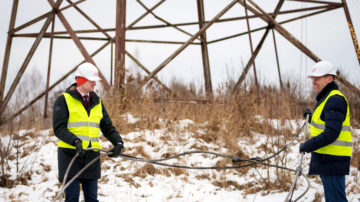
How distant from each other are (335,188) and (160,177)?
10.1 ft

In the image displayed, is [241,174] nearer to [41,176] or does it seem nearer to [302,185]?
[302,185]

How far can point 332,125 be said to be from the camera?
2.70 meters

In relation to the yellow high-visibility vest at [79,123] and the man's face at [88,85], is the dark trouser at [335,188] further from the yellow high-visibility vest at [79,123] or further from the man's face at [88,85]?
the man's face at [88,85]

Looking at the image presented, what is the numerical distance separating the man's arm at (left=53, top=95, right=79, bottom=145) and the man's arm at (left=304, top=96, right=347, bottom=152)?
2336 mm

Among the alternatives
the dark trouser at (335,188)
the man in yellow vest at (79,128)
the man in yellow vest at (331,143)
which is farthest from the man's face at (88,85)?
the dark trouser at (335,188)

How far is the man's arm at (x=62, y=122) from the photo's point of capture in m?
2.59

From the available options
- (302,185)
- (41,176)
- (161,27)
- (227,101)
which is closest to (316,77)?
(302,185)

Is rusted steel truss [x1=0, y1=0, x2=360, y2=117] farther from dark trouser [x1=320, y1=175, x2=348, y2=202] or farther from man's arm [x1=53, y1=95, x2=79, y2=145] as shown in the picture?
dark trouser [x1=320, y1=175, x2=348, y2=202]

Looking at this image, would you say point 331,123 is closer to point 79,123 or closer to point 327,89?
point 327,89

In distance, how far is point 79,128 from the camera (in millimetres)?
2750

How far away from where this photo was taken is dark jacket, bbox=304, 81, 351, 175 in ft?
8.89

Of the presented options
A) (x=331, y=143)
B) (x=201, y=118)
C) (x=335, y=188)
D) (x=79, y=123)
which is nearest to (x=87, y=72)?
(x=79, y=123)

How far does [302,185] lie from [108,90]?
478cm

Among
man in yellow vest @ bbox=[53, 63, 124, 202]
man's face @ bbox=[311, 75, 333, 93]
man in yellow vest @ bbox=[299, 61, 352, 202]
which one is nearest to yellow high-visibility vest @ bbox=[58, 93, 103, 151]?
man in yellow vest @ bbox=[53, 63, 124, 202]
